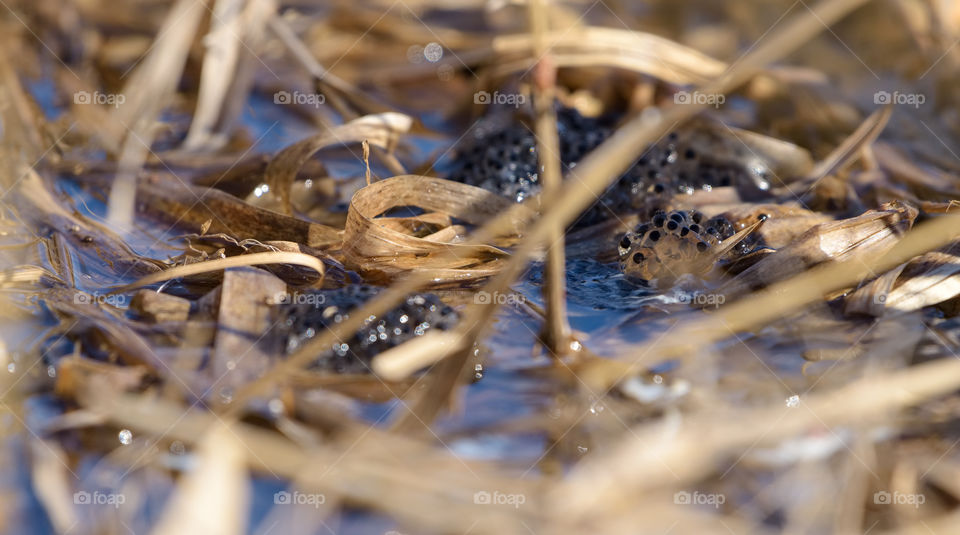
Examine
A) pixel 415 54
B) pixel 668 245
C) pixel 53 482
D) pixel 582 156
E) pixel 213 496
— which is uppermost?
pixel 415 54

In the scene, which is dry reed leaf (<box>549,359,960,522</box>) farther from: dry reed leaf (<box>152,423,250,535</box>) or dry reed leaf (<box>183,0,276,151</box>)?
dry reed leaf (<box>183,0,276,151</box>)

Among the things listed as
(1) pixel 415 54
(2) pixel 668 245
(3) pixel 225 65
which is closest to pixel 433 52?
(1) pixel 415 54

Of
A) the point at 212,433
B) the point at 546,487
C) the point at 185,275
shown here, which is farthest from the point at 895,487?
the point at 185,275

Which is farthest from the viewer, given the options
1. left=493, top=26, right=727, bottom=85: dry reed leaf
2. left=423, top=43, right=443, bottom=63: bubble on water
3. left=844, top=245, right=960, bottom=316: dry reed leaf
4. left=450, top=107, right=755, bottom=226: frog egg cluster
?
left=423, top=43, right=443, bottom=63: bubble on water

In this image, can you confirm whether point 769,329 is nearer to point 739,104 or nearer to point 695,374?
point 695,374

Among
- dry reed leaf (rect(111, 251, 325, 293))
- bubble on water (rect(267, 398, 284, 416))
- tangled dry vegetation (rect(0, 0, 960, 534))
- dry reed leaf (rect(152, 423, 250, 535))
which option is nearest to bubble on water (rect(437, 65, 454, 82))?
tangled dry vegetation (rect(0, 0, 960, 534))

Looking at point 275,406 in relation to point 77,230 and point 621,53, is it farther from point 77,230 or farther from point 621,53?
point 621,53
